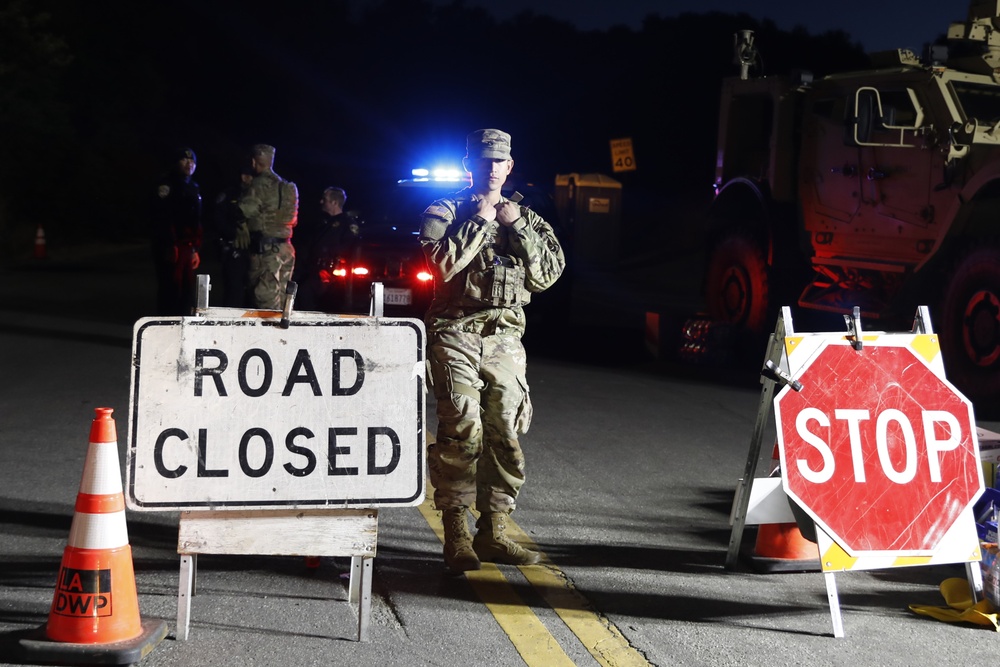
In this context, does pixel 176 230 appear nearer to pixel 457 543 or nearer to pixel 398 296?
pixel 398 296

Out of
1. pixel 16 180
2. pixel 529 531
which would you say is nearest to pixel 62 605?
pixel 529 531

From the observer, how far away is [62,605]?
169 inches

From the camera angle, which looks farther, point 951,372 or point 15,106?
point 15,106

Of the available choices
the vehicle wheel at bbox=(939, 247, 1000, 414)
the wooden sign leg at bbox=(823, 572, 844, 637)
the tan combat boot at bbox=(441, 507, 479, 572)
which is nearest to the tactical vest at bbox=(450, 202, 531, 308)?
the tan combat boot at bbox=(441, 507, 479, 572)

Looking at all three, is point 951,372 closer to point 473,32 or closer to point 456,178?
point 456,178

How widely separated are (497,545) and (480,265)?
120cm

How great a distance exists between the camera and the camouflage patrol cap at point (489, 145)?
18.0ft

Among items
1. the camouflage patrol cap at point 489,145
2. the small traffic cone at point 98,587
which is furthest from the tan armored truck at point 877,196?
the small traffic cone at point 98,587

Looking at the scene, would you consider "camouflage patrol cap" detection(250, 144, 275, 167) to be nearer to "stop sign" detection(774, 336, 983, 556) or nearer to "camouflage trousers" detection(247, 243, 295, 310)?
"camouflage trousers" detection(247, 243, 295, 310)

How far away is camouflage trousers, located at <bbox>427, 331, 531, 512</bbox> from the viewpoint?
5.44m

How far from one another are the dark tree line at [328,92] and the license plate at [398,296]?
67.4 inches

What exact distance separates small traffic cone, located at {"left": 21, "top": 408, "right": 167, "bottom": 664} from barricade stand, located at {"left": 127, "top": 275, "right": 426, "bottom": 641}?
3.9 inches

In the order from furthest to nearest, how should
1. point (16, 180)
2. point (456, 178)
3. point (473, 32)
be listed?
point (473, 32) → point (16, 180) → point (456, 178)

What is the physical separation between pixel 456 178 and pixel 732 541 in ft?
25.9
